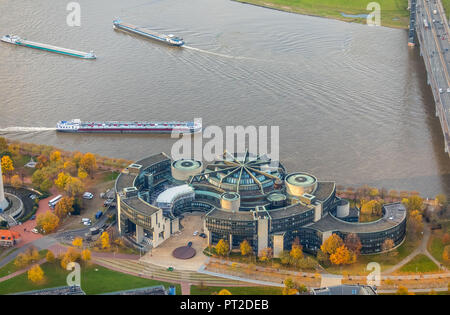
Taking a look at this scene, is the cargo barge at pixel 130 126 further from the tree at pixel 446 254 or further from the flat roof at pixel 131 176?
the tree at pixel 446 254

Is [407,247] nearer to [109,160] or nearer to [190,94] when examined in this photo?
[109,160]

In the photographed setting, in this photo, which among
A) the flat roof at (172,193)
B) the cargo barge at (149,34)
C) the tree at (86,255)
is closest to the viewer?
the tree at (86,255)

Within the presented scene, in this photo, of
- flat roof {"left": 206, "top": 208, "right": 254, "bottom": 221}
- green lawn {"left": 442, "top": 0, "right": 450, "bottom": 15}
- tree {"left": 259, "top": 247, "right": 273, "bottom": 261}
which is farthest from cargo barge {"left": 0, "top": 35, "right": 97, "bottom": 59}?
green lawn {"left": 442, "top": 0, "right": 450, "bottom": 15}

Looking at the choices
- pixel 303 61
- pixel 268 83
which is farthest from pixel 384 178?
pixel 303 61

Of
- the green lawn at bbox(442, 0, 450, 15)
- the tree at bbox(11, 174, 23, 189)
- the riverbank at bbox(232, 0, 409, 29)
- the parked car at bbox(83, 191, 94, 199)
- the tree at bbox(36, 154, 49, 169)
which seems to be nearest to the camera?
the parked car at bbox(83, 191, 94, 199)

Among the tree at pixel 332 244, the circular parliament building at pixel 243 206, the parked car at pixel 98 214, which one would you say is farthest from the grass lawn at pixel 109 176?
the tree at pixel 332 244

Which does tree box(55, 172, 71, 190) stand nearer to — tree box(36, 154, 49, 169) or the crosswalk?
tree box(36, 154, 49, 169)

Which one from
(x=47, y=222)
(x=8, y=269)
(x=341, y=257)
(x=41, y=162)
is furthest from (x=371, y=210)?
(x=41, y=162)

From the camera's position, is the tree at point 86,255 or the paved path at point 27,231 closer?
the tree at point 86,255
